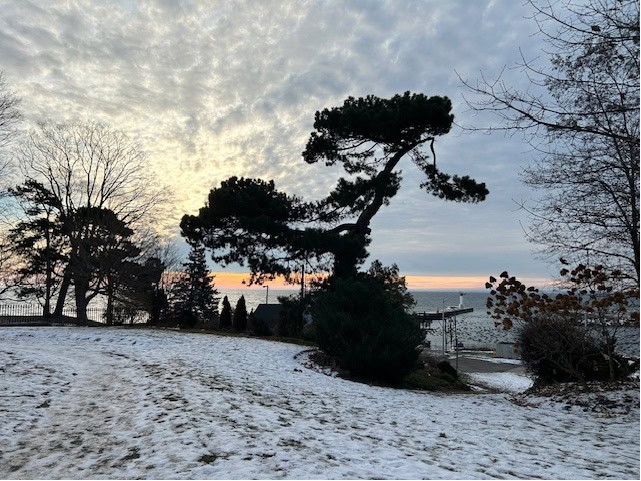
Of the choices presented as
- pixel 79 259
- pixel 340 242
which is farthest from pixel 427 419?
pixel 79 259

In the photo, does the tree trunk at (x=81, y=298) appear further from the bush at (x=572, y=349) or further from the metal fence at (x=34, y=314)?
the bush at (x=572, y=349)

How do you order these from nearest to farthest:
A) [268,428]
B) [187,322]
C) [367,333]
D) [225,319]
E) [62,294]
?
[268,428]
[367,333]
[187,322]
[225,319]
[62,294]

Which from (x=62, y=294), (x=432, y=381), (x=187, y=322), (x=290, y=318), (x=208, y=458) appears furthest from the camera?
(x=62, y=294)

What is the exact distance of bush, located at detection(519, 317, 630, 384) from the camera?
377 inches

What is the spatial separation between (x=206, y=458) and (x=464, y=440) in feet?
11.7

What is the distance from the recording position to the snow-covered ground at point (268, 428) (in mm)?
4375

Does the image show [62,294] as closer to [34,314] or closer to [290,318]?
[34,314]

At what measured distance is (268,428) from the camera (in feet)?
18.4

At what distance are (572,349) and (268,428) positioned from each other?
25.3 ft

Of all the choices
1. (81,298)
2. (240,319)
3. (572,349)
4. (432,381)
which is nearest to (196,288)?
(81,298)

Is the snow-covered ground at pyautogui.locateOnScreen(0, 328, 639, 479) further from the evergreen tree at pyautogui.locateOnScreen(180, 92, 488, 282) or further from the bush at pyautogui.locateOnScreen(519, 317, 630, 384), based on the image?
the evergreen tree at pyautogui.locateOnScreen(180, 92, 488, 282)

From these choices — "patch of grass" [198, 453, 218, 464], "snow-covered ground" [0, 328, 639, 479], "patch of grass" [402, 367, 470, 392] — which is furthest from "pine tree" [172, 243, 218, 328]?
"patch of grass" [198, 453, 218, 464]

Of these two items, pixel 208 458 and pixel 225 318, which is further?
pixel 225 318

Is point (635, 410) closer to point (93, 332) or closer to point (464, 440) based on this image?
point (464, 440)
